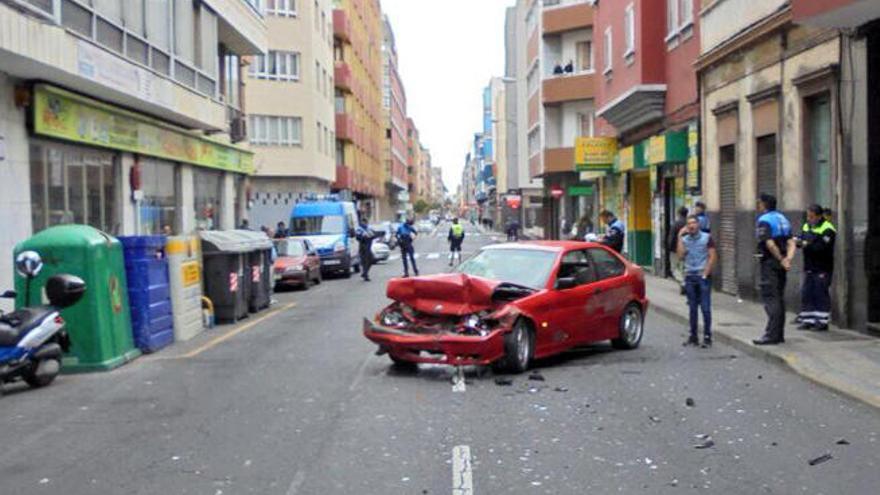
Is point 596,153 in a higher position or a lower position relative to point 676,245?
higher

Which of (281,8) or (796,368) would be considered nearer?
(796,368)

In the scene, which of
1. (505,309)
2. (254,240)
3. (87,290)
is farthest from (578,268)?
(254,240)

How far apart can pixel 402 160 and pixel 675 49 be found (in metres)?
107

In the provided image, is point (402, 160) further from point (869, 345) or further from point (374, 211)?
point (869, 345)

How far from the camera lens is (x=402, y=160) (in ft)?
422

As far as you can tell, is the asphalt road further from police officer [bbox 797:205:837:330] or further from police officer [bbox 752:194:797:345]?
police officer [bbox 797:205:837:330]

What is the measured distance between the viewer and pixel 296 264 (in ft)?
80.9

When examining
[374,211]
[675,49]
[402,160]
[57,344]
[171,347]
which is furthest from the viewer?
[402,160]

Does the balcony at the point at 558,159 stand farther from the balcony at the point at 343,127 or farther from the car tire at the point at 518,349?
the car tire at the point at 518,349

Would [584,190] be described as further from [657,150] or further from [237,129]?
[657,150]

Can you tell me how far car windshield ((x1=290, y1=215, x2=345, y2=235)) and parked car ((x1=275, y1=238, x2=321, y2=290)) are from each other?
3.83m

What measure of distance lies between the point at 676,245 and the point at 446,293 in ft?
24.1

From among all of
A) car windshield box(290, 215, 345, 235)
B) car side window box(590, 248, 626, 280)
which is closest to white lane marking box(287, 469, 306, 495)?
car side window box(590, 248, 626, 280)

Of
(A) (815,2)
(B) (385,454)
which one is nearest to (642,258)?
(A) (815,2)
